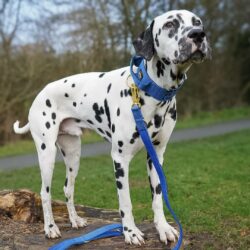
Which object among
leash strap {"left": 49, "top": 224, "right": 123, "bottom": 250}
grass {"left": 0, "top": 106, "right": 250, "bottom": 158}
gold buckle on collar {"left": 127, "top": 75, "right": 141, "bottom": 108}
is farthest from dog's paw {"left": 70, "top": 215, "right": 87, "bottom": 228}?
grass {"left": 0, "top": 106, "right": 250, "bottom": 158}

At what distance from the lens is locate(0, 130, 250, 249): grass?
638cm

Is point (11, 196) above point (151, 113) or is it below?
below

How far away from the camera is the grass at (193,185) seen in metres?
6.38

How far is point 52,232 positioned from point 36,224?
0.68 metres

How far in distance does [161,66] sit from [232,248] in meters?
2.17

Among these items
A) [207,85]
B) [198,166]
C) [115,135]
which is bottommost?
[207,85]

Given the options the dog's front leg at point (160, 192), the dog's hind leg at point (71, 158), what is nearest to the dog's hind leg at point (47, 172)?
the dog's hind leg at point (71, 158)

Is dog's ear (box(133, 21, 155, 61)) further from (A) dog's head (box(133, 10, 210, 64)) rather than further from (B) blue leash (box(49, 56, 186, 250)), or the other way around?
(B) blue leash (box(49, 56, 186, 250))

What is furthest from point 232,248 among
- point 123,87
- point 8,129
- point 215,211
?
point 8,129

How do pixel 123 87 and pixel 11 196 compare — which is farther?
pixel 11 196

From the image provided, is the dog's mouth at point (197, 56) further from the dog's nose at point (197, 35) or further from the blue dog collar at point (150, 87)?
the blue dog collar at point (150, 87)

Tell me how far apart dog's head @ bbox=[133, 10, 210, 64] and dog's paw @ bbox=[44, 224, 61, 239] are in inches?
82.0

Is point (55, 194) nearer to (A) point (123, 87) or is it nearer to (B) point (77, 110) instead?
(B) point (77, 110)

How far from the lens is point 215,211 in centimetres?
691
